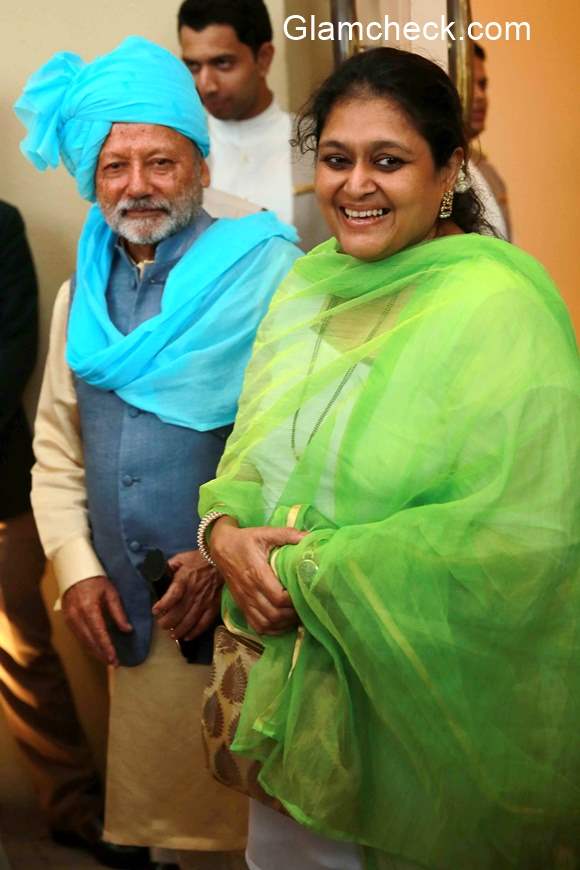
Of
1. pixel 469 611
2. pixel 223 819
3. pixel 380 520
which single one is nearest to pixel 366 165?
pixel 380 520

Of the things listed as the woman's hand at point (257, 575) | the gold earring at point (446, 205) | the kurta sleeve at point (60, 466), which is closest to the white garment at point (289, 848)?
the woman's hand at point (257, 575)

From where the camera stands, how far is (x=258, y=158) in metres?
3.23

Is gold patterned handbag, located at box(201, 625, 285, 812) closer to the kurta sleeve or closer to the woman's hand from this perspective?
the woman's hand

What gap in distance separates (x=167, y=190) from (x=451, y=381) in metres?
1.00

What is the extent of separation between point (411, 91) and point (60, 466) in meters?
1.22

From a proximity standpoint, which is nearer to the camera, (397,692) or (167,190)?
(397,692)

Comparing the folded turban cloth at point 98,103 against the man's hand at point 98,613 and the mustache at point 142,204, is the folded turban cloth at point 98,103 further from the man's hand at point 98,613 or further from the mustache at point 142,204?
the man's hand at point 98,613

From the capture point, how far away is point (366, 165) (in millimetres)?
1882

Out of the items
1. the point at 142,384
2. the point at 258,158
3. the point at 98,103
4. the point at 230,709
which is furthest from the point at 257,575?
the point at 258,158

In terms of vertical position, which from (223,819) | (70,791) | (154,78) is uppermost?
(154,78)

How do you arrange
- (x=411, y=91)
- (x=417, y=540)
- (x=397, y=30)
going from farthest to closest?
1. (x=397, y=30)
2. (x=411, y=91)
3. (x=417, y=540)

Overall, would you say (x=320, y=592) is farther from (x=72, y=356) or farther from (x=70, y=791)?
(x=70, y=791)

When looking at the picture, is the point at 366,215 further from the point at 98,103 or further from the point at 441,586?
the point at 98,103

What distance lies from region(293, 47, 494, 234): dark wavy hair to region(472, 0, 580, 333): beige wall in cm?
130
